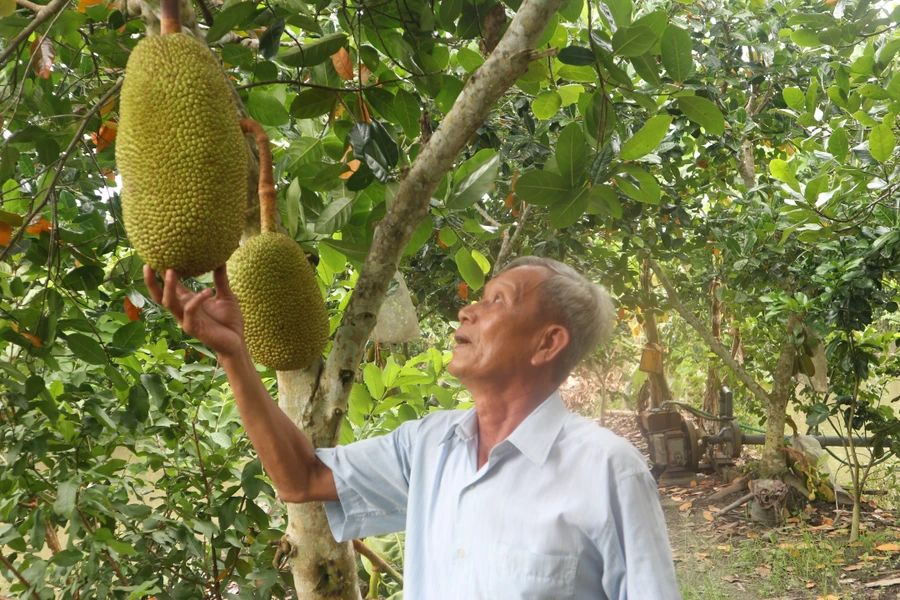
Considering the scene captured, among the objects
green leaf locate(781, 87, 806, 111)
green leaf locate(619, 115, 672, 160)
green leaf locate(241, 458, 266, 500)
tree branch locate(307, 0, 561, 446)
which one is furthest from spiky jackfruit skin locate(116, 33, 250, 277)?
green leaf locate(781, 87, 806, 111)

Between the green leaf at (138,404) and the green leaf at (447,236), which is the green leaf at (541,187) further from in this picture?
the green leaf at (138,404)

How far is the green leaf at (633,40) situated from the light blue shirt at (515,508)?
44cm

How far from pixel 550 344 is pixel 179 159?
23.1 inches

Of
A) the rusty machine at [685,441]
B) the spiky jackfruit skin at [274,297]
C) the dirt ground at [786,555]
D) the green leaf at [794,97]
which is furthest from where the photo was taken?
the rusty machine at [685,441]

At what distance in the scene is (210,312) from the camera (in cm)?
77

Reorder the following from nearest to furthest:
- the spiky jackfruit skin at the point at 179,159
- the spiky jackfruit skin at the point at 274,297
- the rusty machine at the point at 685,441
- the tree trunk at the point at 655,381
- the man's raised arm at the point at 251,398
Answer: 1. the spiky jackfruit skin at the point at 179,159
2. the man's raised arm at the point at 251,398
3. the spiky jackfruit skin at the point at 274,297
4. the rusty machine at the point at 685,441
5. the tree trunk at the point at 655,381

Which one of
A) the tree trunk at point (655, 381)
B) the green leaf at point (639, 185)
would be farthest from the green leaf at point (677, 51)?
the tree trunk at point (655, 381)

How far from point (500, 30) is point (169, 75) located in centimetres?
51

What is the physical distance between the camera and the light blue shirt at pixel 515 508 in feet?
2.73

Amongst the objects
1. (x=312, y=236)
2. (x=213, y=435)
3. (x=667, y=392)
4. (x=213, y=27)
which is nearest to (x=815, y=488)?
(x=667, y=392)

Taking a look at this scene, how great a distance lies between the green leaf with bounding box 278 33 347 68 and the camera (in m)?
0.90

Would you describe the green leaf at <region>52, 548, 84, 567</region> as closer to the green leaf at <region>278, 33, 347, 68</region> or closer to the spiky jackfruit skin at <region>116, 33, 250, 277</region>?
the spiky jackfruit skin at <region>116, 33, 250, 277</region>

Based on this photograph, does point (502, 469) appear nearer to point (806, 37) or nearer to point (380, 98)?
point (380, 98)

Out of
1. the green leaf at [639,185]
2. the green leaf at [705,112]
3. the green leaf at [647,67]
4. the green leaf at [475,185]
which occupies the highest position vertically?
the green leaf at [647,67]
